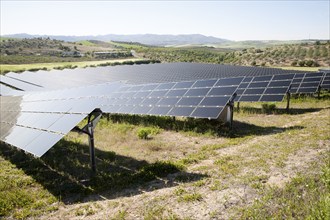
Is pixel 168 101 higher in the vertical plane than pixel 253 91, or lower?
lower

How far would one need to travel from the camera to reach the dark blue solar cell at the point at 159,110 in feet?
68.0

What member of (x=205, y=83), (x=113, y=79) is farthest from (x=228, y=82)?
(x=113, y=79)

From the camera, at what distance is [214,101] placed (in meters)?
20.0

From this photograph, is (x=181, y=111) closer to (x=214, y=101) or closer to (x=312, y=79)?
(x=214, y=101)

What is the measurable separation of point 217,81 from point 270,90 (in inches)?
268

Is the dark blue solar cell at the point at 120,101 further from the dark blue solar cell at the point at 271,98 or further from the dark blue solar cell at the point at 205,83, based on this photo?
the dark blue solar cell at the point at 271,98

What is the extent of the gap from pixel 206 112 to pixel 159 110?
3913mm

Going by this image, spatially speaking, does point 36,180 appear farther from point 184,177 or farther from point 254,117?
point 254,117

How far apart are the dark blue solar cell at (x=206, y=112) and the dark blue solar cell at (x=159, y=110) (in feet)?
7.66

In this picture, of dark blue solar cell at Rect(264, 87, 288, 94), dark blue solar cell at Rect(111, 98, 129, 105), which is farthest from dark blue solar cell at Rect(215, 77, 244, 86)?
dark blue solar cell at Rect(111, 98, 129, 105)

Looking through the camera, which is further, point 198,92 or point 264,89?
point 264,89

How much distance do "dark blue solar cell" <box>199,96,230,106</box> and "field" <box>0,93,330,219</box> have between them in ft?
6.07

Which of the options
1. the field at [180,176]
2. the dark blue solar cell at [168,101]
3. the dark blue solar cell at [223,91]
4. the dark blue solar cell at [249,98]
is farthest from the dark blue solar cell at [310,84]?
the dark blue solar cell at [168,101]

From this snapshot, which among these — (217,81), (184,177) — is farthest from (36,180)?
(217,81)
